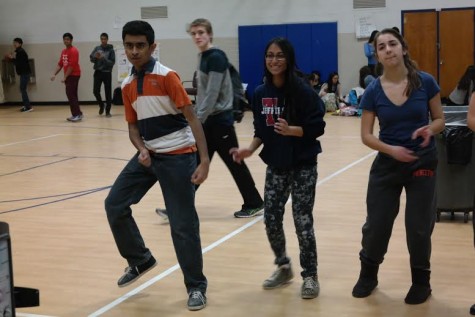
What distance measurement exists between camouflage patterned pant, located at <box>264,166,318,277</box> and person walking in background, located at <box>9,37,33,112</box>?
699 inches

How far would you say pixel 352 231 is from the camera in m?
6.61

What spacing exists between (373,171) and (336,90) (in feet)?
47.7

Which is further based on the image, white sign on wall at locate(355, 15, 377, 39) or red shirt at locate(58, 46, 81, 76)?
white sign on wall at locate(355, 15, 377, 39)

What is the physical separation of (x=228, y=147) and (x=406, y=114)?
9.38 ft

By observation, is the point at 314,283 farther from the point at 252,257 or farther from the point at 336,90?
the point at 336,90

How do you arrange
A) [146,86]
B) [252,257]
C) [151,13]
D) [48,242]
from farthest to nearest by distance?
[151,13] < [48,242] < [252,257] < [146,86]

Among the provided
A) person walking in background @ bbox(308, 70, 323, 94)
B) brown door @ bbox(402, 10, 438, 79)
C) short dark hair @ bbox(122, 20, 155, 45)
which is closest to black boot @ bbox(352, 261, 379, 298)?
short dark hair @ bbox(122, 20, 155, 45)

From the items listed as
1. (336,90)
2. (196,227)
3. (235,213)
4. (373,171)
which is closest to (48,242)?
(235,213)

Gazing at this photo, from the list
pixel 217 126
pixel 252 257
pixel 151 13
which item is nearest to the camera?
pixel 252 257

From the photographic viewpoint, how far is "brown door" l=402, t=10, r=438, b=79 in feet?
61.6

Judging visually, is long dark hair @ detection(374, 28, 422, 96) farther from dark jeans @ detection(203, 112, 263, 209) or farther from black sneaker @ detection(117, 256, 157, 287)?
dark jeans @ detection(203, 112, 263, 209)

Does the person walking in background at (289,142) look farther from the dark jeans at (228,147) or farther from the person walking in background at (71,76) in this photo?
the person walking in background at (71,76)

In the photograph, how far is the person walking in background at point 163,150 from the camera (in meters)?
4.50

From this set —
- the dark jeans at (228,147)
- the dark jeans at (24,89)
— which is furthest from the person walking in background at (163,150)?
the dark jeans at (24,89)
